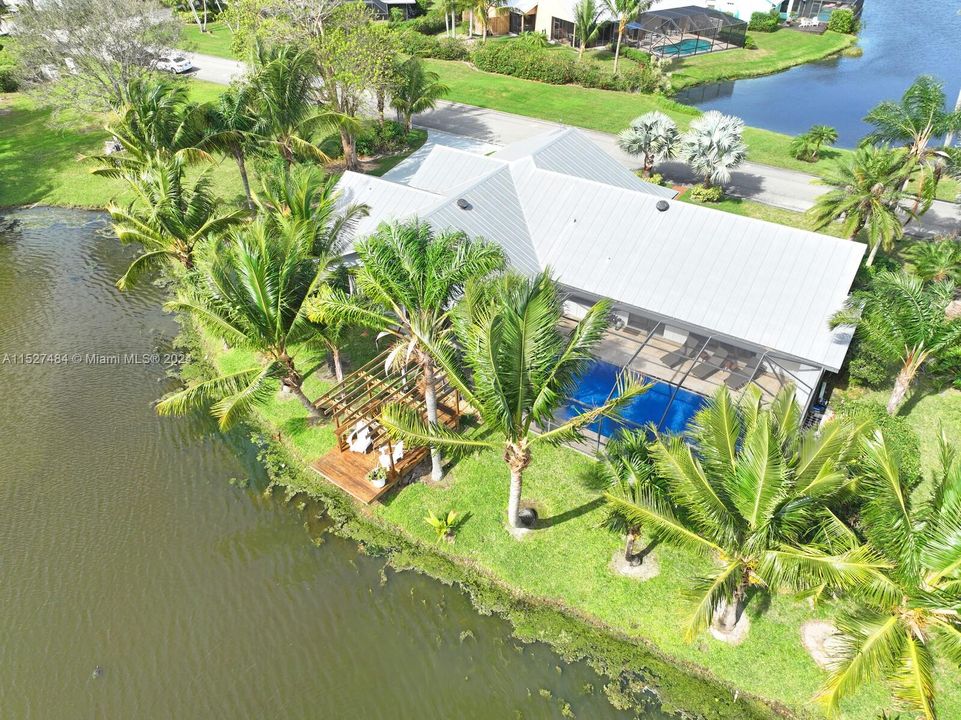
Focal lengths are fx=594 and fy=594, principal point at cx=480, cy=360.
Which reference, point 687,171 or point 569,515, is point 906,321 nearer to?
point 569,515

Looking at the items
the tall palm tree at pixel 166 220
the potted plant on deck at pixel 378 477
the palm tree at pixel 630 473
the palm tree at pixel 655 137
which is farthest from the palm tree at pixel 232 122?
the palm tree at pixel 630 473

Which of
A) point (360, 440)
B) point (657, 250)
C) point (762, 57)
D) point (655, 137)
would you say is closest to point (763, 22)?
point (762, 57)

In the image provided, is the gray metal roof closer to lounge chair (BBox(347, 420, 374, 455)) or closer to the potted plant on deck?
lounge chair (BBox(347, 420, 374, 455))

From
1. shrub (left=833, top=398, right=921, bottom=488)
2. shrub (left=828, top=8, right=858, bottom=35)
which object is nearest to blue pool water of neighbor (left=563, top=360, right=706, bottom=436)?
shrub (left=833, top=398, right=921, bottom=488)

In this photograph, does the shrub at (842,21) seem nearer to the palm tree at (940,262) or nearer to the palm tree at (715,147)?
the palm tree at (715,147)

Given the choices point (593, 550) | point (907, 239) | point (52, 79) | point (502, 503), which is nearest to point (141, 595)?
point (502, 503)
